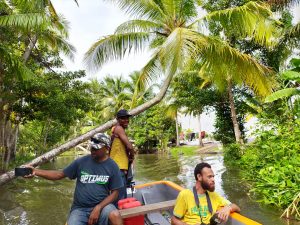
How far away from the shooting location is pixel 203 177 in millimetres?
3496

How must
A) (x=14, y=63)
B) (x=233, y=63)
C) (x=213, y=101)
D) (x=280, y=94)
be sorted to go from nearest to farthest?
→ (x=14, y=63), (x=233, y=63), (x=280, y=94), (x=213, y=101)

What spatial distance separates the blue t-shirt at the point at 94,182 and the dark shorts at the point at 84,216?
0.23 feet

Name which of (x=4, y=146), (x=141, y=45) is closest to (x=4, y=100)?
(x=4, y=146)

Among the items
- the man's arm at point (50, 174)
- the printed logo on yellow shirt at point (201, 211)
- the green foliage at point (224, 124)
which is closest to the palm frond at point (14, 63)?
the man's arm at point (50, 174)

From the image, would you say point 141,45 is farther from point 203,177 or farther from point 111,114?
Result: point 111,114

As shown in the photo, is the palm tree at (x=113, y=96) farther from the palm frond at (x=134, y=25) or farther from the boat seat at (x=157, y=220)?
the boat seat at (x=157, y=220)

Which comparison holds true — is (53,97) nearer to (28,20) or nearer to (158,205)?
(28,20)

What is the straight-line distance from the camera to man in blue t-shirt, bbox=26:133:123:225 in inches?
147

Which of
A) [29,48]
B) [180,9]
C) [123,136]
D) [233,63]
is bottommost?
[123,136]

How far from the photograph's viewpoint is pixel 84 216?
3.76 m

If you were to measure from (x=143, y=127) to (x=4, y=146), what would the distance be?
60.4 ft

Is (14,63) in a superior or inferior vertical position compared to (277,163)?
superior

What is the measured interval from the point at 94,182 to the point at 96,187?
0.21 feet

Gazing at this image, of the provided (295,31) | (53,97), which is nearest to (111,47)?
(53,97)
